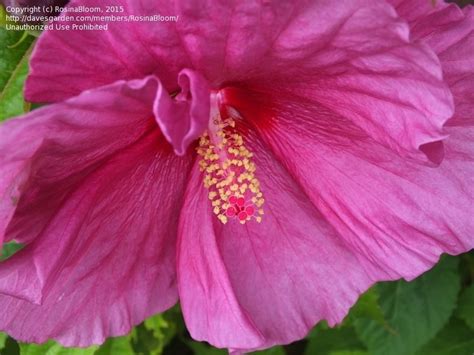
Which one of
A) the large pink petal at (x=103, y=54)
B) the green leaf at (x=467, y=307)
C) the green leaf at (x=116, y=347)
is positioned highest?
the large pink petal at (x=103, y=54)

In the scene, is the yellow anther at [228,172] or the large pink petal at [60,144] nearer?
the large pink petal at [60,144]

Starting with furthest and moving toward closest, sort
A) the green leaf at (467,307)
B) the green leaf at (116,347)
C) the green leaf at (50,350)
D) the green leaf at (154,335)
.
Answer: the green leaf at (467,307) → the green leaf at (154,335) → the green leaf at (116,347) → the green leaf at (50,350)

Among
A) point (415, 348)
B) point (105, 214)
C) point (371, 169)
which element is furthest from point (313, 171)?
point (415, 348)

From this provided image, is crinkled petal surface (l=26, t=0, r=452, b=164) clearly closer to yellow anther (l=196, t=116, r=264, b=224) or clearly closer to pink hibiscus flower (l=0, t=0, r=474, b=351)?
pink hibiscus flower (l=0, t=0, r=474, b=351)

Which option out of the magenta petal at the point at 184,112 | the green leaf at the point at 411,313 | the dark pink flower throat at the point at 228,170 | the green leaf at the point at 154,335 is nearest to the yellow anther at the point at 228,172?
the dark pink flower throat at the point at 228,170

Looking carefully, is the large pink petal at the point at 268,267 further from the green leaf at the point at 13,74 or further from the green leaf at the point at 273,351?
the green leaf at the point at 273,351

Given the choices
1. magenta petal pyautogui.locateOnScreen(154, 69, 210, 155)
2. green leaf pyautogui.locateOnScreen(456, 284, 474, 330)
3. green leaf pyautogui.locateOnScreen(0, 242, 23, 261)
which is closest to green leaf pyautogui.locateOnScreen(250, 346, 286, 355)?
green leaf pyautogui.locateOnScreen(456, 284, 474, 330)
